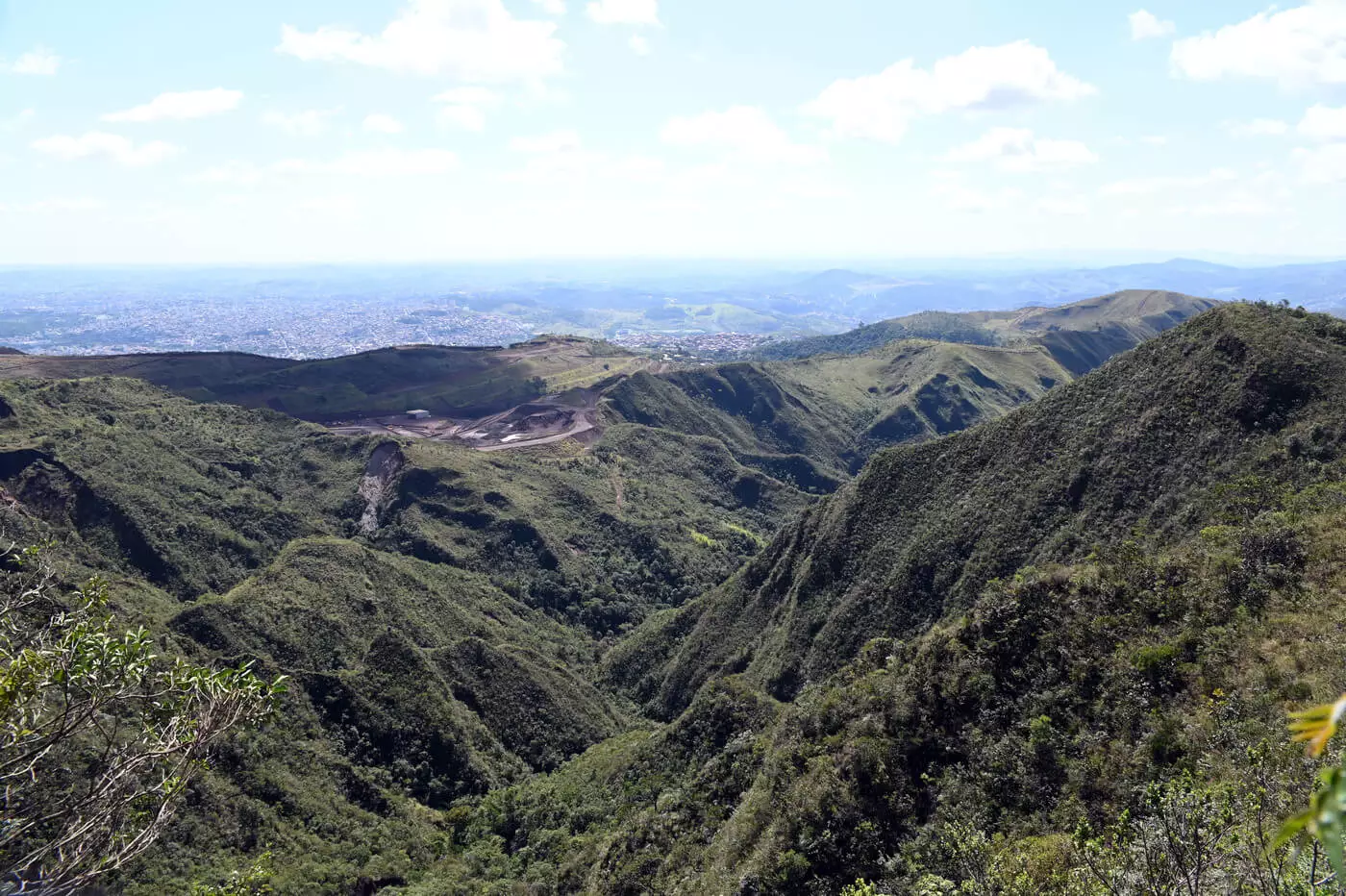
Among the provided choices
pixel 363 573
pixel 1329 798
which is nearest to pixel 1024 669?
pixel 1329 798

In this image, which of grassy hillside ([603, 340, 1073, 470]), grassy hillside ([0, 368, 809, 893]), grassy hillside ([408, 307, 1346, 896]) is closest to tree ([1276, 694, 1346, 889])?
grassy hillside ([408, 307, 1346, 896])

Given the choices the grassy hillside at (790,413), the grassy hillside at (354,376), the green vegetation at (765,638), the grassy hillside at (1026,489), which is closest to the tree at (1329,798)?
the green vegetation at (765,638)

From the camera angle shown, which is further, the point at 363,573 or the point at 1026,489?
the point at 363,573

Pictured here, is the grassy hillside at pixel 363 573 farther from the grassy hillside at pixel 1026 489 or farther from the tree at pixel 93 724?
the tree at pixel 93 724

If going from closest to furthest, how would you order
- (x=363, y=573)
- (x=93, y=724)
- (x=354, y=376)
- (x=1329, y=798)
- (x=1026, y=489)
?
(x=1329, y=798) < (x=93, y=724) < (x=1026, y=489) < (x=363, y=573) < (x=354, y=376)

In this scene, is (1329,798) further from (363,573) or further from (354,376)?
(354,376)

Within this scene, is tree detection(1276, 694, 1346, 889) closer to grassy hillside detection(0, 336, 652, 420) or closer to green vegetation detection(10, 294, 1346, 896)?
green vegetation detection(10, 294, 1346, 896)

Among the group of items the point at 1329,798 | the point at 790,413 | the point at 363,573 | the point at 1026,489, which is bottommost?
the point at 363,573
